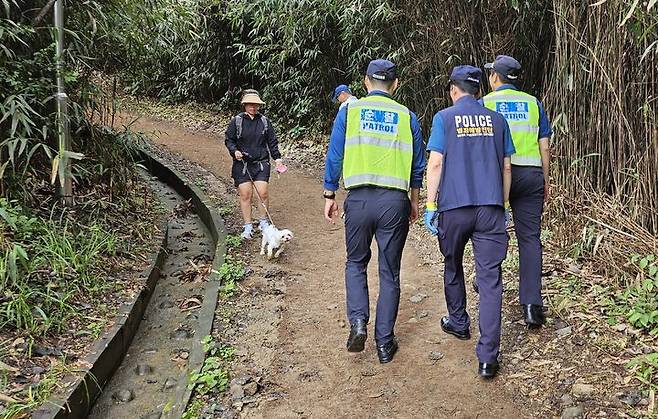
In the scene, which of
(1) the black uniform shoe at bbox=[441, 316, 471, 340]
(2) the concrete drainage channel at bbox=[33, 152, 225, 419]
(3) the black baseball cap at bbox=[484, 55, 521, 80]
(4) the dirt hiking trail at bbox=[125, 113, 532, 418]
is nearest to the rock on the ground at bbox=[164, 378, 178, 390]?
(2) the concrete drainage channel at bbox=[33, 152, 225, 419]

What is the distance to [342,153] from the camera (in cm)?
357

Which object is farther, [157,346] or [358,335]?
[157,346]

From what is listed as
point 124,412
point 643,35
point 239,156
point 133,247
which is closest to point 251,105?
point 239,156

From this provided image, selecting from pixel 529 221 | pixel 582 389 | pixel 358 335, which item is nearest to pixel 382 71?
pixel 529 221

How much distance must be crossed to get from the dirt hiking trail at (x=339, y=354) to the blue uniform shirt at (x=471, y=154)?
96 centimetres

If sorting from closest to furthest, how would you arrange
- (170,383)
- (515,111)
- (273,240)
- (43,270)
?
1. (515,111)
2. (170,383)
3. (43,270)
4. (273,240)

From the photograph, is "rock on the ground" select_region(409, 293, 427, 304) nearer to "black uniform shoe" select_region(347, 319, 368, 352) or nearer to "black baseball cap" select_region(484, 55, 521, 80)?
"black uniform shoe" select_region(347, 319, 368, 352)

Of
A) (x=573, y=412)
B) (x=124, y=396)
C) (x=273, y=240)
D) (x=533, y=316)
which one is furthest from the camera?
(x=273, y=240)

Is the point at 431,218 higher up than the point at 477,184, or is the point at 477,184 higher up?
the point at 477,184

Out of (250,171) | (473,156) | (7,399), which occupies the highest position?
(473,156)

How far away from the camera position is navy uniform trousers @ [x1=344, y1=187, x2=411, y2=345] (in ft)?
11.3

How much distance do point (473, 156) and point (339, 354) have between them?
1469 millimetres

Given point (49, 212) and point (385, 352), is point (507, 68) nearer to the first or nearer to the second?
point (385, 352)

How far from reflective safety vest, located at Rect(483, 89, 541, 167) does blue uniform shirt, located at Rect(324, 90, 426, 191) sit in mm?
531
